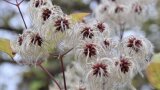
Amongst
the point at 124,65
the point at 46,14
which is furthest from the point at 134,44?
the point at 46,14

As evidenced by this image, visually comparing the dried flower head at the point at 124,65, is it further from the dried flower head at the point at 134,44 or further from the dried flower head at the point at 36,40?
the dried flower head at the point at 36,40

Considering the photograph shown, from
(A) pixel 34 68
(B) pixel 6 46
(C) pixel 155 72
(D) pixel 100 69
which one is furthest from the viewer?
(A) pixel 34 68

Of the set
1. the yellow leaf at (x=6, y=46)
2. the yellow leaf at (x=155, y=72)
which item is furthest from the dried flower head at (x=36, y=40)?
the yellow leaf at (x=155, y=72)

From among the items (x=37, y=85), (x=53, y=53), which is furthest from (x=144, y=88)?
(x=53, y=53)

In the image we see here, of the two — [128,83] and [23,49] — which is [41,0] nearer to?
[23,49]

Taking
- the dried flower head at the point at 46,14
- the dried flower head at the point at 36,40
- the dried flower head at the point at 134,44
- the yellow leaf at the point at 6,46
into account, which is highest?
the dried flower head at the point at 46,14

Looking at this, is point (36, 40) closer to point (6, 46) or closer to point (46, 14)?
point (46, 14)

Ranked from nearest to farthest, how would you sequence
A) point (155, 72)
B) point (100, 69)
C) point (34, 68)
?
point (100, 69)
point (155, 72)
point (34, 68)

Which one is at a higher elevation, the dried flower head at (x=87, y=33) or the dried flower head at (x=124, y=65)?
the dried flower head at (x=87, y=33)

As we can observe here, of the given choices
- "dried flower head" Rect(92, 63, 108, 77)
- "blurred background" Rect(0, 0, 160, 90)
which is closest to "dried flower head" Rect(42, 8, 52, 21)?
"dried flower head" Rect(92, 63, 108, 77)

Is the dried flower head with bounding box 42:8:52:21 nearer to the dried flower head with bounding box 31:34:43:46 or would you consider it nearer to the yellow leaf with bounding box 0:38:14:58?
the dried flower head with bounding box 31:34:43:46

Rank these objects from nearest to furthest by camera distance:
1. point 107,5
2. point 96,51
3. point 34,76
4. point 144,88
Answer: point 96,51 → point 107,5 → point 144,88 → point 34,76
